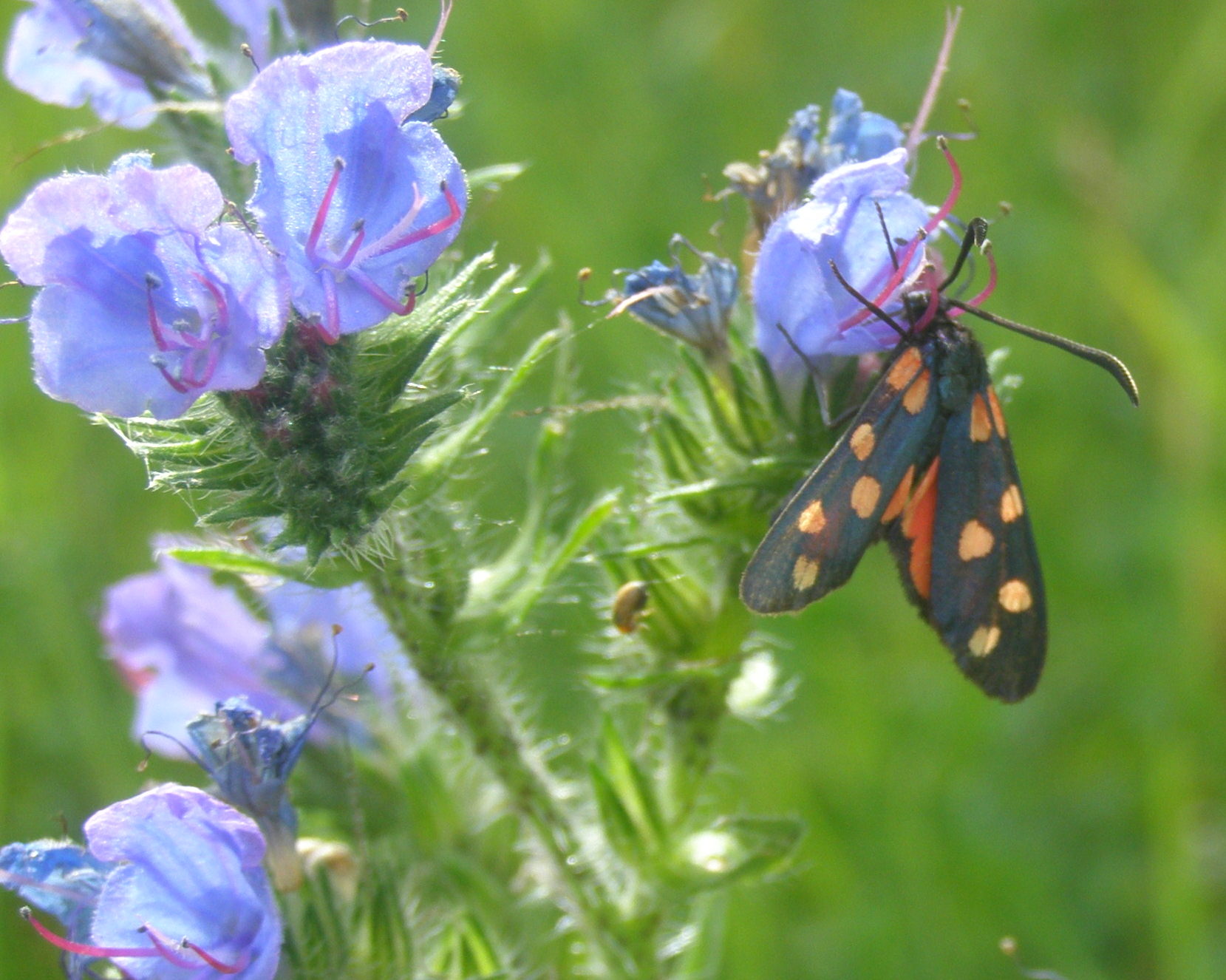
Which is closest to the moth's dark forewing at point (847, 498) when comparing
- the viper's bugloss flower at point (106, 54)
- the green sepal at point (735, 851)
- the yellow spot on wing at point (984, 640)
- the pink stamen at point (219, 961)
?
the yellow spot on wing at point (984, 640)

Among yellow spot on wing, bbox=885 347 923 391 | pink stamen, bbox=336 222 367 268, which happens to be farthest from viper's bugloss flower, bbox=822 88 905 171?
pink stamen, bbox=336 222 367 268

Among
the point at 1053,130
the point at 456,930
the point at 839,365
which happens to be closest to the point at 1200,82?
the point at 1053,130

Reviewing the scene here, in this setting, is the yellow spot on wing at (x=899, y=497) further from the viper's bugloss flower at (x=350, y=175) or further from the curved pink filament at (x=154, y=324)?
the curved pink filament at (x=154, y=324)

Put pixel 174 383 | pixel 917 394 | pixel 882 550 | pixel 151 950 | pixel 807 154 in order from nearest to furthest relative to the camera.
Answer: pixel 174 383
pixel 151 950
pixel 917 394
pixel 807 154
pixel 882 550

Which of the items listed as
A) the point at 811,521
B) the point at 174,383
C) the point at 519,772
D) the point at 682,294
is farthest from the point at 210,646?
the point at 811,521

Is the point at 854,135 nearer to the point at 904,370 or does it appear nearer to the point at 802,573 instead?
the point at 904,370

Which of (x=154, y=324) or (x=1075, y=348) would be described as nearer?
(x=154, y=324)
